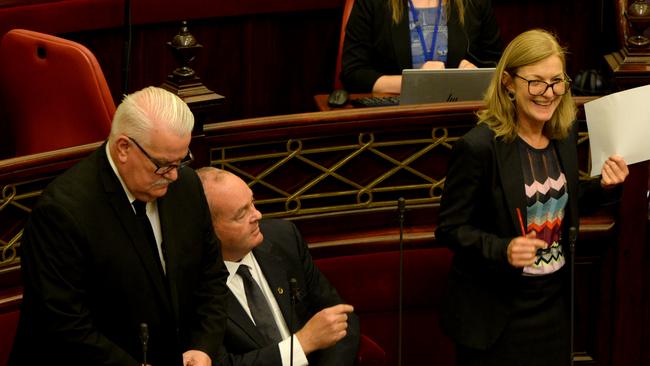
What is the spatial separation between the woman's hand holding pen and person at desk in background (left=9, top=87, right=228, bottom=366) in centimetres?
75

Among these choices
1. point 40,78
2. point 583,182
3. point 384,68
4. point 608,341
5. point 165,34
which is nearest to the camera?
point 583,182

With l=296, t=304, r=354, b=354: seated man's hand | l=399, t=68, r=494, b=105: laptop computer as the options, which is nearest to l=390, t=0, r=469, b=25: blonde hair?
l=399, t=68, r=494, b=105: laptop computer

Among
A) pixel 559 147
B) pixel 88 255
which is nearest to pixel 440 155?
pixel 559 147

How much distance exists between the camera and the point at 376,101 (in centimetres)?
398

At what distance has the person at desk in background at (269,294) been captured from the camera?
3.09 m

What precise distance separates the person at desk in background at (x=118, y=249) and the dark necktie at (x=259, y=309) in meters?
0.43

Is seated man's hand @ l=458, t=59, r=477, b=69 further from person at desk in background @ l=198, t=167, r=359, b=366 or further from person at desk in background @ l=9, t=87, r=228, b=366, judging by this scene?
person at desk in background @ l=9, t=87, r=228, b=366

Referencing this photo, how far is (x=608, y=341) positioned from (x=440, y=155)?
84 cm

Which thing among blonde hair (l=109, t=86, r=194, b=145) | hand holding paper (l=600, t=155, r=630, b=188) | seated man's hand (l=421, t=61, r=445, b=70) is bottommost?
hand holding paper (l=600, t=155, r=630, b=188)

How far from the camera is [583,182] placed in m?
3.28

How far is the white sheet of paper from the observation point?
127 inches

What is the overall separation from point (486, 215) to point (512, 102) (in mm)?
298

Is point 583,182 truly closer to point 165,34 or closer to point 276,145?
point 276,145

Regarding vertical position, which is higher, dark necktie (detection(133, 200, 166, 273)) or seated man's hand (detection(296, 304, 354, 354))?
dark necktie (detection(133, 200, 166, 273))
